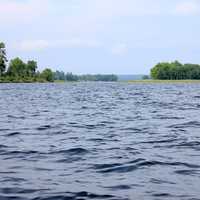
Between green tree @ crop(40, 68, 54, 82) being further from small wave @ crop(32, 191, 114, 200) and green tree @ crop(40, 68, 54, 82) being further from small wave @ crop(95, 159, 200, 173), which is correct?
Answer: small wave @ crop(32, 191, 114, 200)

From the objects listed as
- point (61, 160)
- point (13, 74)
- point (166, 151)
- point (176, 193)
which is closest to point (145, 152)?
point (166, 151)

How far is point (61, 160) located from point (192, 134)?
8.70 m

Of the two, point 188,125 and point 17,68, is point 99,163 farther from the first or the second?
point 17,68

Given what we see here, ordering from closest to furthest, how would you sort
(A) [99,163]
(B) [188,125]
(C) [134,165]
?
(C) [134,165]
(A) [99,163]
(B) [188,125]

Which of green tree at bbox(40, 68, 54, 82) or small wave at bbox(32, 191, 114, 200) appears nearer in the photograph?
small wave at bbox(32, 191, 114, 200)

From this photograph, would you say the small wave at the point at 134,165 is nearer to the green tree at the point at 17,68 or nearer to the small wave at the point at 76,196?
the small wave at the point at 76,196

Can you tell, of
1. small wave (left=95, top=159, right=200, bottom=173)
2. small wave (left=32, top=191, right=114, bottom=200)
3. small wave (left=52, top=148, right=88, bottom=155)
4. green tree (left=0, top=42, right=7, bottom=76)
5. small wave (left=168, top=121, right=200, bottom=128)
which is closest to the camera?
small wave (left=32, top=191, right=114, bottom=200)

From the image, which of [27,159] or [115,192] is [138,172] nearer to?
[115,192]

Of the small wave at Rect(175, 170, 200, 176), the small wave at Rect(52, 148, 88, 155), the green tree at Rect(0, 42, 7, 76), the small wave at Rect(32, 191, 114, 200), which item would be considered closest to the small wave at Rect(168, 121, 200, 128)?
the small wave at Rect(52, 148, 88, 155)

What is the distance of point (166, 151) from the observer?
17.1 meters

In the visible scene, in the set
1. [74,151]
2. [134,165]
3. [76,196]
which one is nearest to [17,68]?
[74,151]

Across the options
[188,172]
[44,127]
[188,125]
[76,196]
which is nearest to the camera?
[76,196]

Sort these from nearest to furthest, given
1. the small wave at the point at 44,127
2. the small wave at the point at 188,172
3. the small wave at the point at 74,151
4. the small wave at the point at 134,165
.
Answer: the small wave at the point at 188,172, the small wave at the point at 134,165, the small wave at the point at 74,151, the small wave at the point at 44,127

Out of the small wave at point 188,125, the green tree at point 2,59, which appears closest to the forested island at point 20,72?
the green tree at point 2,59
